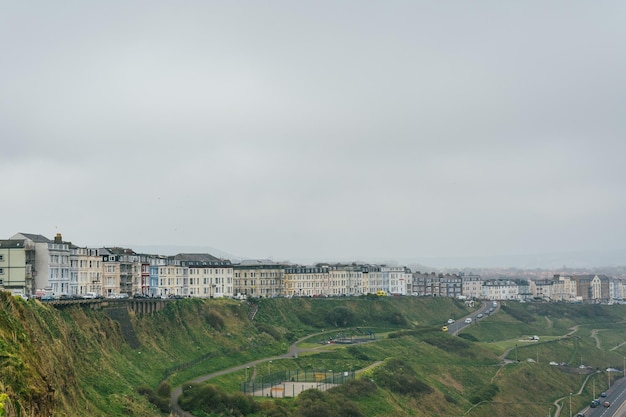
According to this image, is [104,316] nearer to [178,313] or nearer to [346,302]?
[178,313]

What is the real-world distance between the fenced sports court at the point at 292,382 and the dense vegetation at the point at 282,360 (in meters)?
2.19

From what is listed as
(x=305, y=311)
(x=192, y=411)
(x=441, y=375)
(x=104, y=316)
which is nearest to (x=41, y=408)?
(x=192, y=411)

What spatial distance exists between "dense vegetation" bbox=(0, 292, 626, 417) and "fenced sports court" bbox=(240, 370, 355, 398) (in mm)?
2191

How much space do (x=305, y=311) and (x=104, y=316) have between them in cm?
7788

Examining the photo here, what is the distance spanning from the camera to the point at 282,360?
113 m

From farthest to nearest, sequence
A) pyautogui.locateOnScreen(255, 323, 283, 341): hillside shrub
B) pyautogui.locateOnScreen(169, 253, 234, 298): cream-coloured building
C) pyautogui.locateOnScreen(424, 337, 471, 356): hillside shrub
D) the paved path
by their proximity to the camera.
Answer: pyautogui.locateOnScreen(169, 253, 234, 298): cream-coloured building → pyautogui.locateOnScreen(424, 337, 471, 356): hillside shrub → pyautogui.locateOnScreen(255, 323, 283, 341): hillside shrub → the paved path

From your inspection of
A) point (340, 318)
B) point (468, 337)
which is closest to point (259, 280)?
point (340, 318)

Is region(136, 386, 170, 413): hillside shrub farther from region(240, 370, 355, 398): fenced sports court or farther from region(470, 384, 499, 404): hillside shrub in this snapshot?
region(470, 384, 499, 404): hillside shrub

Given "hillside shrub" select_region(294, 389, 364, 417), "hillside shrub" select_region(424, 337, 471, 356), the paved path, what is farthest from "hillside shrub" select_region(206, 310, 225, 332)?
"hillside shrub" select_region(424, 337, 471, 356)

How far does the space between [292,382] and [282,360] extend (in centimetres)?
1266

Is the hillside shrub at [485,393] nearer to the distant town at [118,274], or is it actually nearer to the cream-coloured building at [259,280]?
the distant town at [118,274]

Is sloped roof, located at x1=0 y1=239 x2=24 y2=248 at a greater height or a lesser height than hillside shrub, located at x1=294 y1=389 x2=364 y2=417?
greater

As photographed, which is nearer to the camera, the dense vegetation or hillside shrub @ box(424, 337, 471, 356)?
the dense vegetation

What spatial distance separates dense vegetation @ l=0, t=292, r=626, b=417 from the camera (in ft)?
198
